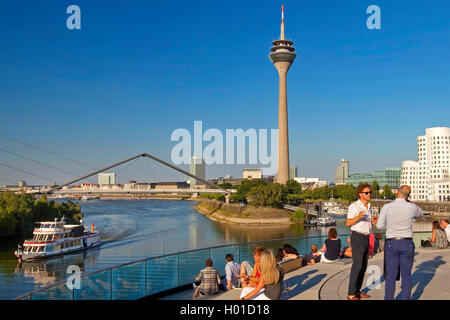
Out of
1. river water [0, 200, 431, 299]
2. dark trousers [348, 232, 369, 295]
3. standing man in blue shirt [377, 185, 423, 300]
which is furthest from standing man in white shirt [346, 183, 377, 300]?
river water [0, 200, 431, 299]

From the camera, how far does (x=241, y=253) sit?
8.96 meters

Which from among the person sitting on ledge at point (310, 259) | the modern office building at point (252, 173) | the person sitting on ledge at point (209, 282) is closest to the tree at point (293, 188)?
the person sitting on ledge at point (310, 259)

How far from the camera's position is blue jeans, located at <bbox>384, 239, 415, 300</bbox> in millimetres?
4512

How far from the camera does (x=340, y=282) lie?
6559mm

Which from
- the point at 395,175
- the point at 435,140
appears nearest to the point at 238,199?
the point at 435,140

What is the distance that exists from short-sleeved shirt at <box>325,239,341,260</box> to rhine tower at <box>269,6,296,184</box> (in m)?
79.9

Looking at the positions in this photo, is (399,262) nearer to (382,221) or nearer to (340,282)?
(382,221)

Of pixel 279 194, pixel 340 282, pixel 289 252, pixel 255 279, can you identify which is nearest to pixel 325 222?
pixel 279 194

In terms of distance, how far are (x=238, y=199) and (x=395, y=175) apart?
171 ft

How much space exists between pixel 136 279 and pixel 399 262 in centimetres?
397

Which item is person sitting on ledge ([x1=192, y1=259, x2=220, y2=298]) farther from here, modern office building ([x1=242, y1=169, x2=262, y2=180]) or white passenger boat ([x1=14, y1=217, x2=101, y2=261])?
modern office building ([x1=242, y1=169, x2=262, y2=180])

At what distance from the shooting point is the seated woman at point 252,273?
5266 mm

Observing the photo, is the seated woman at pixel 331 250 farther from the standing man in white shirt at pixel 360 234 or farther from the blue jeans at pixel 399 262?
the blue jeans at pixel 399 262
